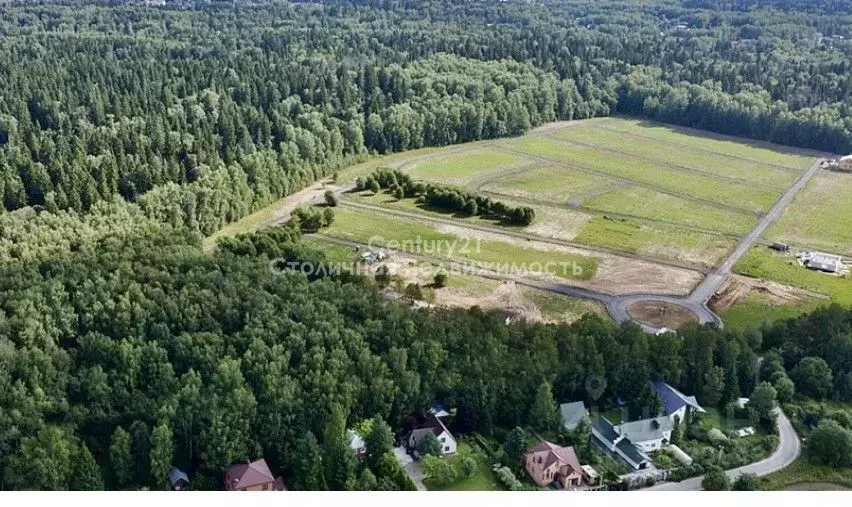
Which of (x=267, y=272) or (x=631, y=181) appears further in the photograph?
(x=631, y=181)

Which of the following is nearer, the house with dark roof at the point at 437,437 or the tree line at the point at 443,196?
the house with dark roof at the point at 437,437

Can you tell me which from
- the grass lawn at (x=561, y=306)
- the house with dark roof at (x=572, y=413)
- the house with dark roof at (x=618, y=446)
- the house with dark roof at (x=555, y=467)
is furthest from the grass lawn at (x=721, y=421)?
the grass lawn at (x=561, y=306)

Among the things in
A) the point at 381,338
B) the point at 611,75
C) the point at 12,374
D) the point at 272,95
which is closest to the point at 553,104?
the point at 611,75

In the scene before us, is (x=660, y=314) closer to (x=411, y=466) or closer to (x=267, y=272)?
(x=411, y=466)

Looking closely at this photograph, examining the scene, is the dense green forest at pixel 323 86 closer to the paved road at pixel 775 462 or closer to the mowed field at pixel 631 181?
the mowed field at pixel 631 181

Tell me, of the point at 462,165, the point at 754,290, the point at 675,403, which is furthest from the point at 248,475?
the point at 462,165

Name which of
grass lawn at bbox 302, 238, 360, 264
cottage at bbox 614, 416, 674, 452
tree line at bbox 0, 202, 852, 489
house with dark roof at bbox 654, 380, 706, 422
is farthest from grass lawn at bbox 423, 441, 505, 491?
grass lawn at bbox 302, 238, 360, 264

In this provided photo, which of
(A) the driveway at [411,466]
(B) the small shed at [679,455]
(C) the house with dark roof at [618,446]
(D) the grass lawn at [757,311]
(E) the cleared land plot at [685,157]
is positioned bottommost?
(D) the grass lawn at [757,311]
